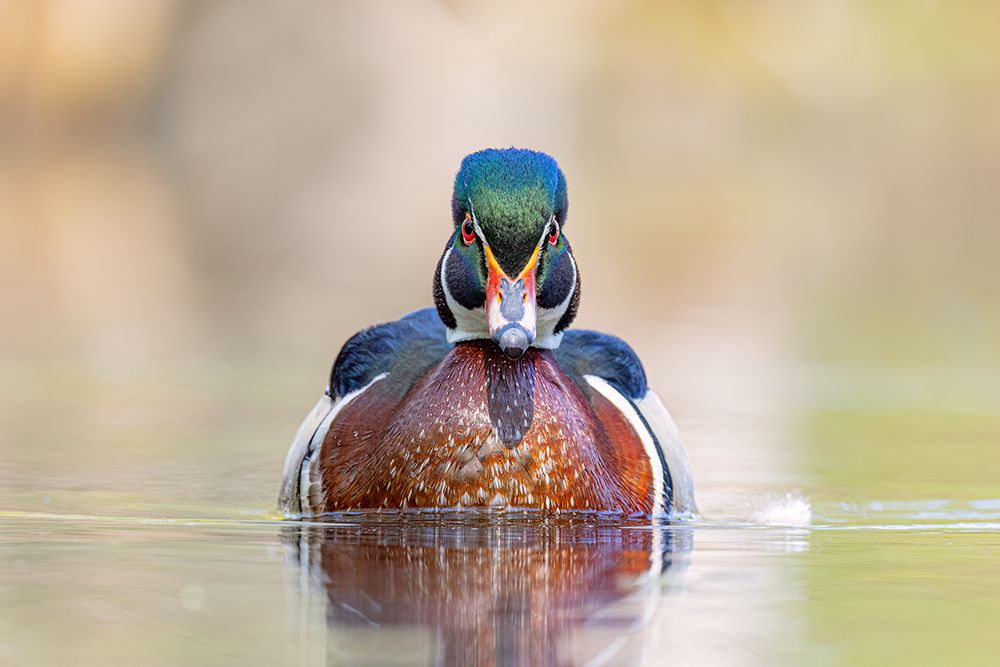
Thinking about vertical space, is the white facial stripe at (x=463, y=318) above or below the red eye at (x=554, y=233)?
below

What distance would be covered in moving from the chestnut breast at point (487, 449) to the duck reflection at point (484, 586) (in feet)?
0.41

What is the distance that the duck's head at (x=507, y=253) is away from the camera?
21.3 ft

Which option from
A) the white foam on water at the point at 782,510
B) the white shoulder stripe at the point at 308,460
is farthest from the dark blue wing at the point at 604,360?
the white shoulder stripe at the point at 308,460

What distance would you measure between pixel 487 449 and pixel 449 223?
587 inches

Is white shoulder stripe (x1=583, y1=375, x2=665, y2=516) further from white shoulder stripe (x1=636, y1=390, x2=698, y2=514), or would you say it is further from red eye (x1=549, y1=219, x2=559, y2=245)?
red eye (x1=549, y1=219, x2=559, y2=245)

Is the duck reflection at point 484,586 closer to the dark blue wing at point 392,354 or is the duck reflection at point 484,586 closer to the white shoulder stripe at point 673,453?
the white shoulder stripe at point 673,453

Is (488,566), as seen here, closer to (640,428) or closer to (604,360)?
(640,428)

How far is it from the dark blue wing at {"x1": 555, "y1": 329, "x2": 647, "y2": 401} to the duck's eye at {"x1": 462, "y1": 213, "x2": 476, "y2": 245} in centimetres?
105

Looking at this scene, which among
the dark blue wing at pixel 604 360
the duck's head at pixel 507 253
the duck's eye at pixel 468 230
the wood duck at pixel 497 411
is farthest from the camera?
the dark blue wing at pixel 604 360

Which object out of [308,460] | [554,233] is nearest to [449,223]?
[308,460]

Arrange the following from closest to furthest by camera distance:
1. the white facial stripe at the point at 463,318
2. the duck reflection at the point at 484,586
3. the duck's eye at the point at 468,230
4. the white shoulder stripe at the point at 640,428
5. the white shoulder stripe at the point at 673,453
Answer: the duck reflection at the point at 484,586 → the duck's eye at the point at 468,230 → the white facial stripe at the point at 463,318 → the white shoulder stripe at the point at 640,428 → the white shoulder stripe at the point at 673,453

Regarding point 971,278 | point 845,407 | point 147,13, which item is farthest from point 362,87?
point 845,407

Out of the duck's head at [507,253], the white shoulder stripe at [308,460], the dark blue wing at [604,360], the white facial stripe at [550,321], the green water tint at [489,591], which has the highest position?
the duck's head at [507,253]

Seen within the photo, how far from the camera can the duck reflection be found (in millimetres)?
4492
